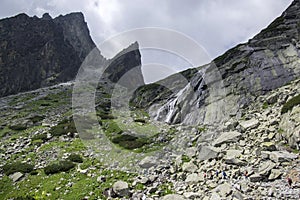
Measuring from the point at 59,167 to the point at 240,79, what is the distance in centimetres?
2474

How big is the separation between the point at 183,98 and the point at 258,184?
25755mm

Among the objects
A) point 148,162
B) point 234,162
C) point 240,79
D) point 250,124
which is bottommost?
point 148,162

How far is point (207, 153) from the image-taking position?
19234 mm

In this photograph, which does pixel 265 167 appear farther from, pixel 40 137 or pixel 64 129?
pixel 64 129

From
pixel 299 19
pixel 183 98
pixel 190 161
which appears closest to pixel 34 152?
pixel 190 161

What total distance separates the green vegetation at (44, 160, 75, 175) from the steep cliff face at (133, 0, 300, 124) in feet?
53.2

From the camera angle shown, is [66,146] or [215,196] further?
[66,146]

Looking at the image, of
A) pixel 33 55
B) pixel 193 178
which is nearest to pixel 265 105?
pixel 193 178

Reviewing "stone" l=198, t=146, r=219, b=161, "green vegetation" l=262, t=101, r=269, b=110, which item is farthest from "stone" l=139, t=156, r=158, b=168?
"green vegetation" l=262, t=101, r=269, b=110

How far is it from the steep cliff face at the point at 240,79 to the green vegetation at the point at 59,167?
53.2 feet

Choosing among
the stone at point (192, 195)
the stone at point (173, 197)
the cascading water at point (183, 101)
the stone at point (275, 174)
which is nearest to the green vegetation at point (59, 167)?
the stone at point (173, 197)

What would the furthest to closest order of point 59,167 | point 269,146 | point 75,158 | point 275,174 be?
point 75,158 < point 59,167 < point 269,146 < point 275,174

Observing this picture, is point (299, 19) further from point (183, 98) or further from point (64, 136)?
point (64, 136)

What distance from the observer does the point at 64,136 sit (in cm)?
3253
